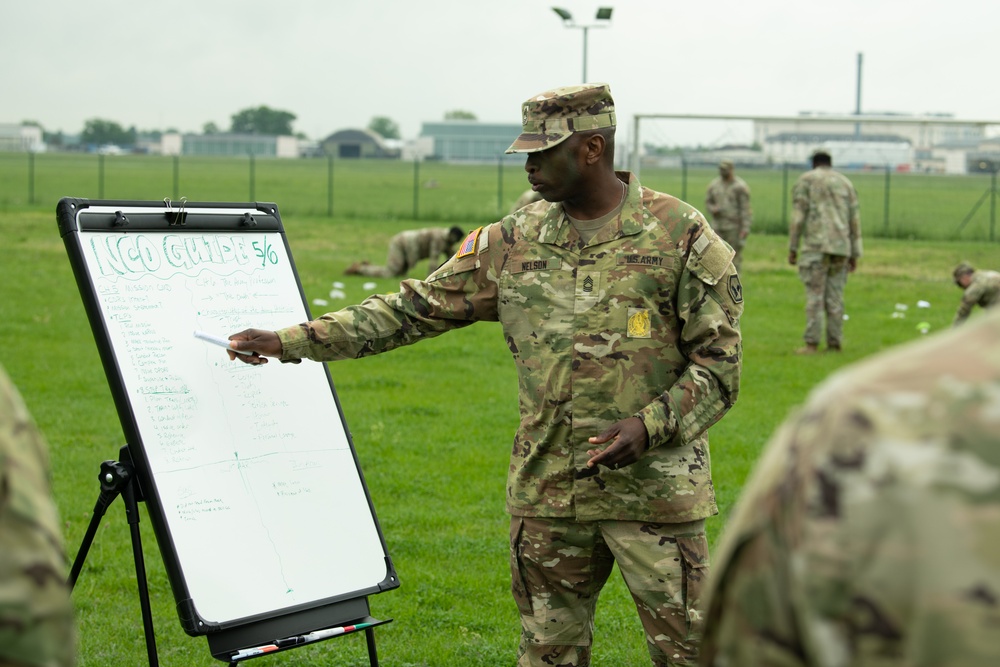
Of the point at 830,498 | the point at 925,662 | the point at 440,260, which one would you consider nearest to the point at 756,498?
the point at 830,498

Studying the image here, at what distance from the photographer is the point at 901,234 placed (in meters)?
27.5

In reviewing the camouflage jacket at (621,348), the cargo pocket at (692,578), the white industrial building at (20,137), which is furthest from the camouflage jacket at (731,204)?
the white industrial building at (20,137)

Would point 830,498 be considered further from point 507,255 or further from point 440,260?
point 440,260

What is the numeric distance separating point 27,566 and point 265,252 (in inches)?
124

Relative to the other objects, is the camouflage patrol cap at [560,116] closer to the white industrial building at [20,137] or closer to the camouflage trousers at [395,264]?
the camouflage trousers at [395,264]

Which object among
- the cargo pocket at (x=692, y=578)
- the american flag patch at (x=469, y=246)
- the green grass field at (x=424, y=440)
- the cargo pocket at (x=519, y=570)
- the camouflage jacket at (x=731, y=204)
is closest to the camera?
the cargo pocket at (x=692, y=578)

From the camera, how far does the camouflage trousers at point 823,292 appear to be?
13.1 meters

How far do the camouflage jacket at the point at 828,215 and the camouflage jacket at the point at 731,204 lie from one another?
16.4ft

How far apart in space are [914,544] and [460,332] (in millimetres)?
13457

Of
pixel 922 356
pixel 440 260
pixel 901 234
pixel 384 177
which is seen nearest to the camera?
pixel 922 356

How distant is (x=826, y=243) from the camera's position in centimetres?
1290

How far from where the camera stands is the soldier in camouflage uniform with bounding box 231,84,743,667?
3793 mm

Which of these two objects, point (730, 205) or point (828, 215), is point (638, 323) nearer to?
point (828, 215)

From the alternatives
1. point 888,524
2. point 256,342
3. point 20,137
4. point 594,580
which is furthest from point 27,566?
point 20,137
